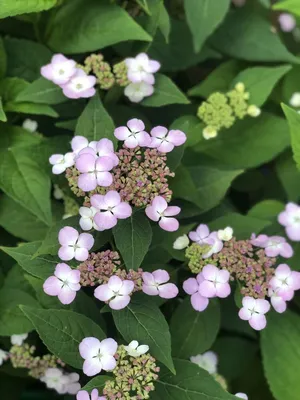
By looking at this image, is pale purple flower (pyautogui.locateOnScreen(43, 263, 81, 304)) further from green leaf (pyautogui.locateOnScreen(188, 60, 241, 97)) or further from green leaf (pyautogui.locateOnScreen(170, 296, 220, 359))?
green leaf (pyautogui.locateOnScreen(188, 60, 241, 97))

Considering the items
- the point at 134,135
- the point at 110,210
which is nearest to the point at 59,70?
the point at 134,135

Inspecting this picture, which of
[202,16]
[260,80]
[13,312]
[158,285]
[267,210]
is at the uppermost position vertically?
[202,16]

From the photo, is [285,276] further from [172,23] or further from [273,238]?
[172,23]

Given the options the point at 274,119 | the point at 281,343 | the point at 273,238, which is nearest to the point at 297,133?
the point at 273,238

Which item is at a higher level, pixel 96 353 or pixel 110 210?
pixel 110 210

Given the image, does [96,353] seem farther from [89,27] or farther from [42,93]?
[89,27]

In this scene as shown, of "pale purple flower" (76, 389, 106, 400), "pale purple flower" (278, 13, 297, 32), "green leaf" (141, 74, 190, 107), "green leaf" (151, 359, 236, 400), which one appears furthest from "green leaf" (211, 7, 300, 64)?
"pale purple flower" (76, 389, 106, 400)

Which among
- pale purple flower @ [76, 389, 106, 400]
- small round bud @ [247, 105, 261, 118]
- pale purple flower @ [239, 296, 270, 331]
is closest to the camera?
pale purple flower @ [76, 389, 106, 400]
